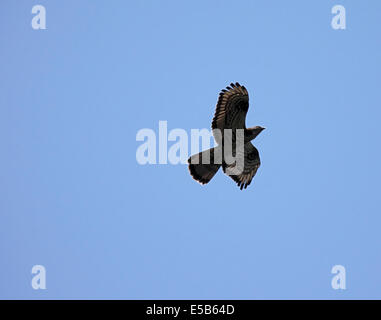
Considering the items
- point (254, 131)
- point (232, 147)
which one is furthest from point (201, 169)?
point (254, 131)

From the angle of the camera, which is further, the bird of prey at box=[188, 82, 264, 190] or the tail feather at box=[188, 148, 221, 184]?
the tail feather at box=[188, 148, 221, 184]

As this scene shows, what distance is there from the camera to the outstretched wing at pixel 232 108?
1317cm

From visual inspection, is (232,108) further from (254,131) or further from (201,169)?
(201,169)

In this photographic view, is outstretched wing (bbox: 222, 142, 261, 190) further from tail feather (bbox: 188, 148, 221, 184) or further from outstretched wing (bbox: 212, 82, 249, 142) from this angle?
outstretched wing (bbox: 212, 82, 249, 142)

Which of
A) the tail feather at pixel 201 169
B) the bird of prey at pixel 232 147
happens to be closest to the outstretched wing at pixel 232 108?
the bird of prey at pixel 232 147

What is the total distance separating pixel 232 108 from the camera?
13180mm

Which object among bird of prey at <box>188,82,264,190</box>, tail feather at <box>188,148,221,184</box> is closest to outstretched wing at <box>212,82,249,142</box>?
bird of prey at <box>188,82,264,190</box>

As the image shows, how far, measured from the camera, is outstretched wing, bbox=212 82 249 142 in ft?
43.2

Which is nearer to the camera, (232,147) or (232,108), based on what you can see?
(232,108)

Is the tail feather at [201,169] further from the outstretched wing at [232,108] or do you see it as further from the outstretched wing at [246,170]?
the outstretched wing at [232,108]

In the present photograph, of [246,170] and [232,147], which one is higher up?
[232,147]

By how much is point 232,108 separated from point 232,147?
75cm
